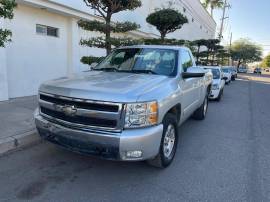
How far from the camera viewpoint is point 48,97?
12.2 ft

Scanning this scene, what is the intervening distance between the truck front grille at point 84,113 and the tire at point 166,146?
83 centimetres

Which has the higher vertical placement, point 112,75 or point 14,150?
point 112,75

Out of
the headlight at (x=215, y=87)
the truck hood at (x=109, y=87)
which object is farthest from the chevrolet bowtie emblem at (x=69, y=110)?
the headlight at (x=215, y=87)

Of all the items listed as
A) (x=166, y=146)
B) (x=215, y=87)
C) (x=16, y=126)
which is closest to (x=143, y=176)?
(x=166, y=146)

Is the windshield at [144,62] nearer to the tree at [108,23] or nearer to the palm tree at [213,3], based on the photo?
the tree at [108,23]

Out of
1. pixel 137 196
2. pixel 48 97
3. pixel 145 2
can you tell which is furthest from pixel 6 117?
→ pixel 145 2

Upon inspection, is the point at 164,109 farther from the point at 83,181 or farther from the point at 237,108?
the point at 237,108

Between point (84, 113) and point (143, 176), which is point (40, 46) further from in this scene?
point (143, 176)

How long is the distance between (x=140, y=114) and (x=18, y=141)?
268cm

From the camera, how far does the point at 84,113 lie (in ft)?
10.7

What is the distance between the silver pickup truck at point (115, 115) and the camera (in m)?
3.13

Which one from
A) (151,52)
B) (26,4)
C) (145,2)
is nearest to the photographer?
(151,52)

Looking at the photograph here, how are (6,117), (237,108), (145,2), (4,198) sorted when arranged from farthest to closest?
(145,2), (237,108), (6,117), (4,198)

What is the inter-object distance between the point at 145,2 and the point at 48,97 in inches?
591
